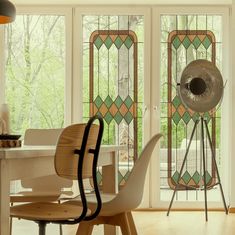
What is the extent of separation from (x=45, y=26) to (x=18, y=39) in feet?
1.07

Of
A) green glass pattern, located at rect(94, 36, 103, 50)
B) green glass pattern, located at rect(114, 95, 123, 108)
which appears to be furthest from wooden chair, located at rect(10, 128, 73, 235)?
green glass pattern, located at rect(94, 36, 103, 50)

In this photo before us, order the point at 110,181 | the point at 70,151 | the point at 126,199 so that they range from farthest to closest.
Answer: the point at 110,181, the point at 126,199, the point at 70,151

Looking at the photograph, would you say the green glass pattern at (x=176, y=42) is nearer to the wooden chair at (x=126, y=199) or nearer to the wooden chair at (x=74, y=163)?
the wooden chair at (x=126, y=199)

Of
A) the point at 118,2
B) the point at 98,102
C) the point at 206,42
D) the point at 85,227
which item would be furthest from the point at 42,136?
the point at 206,42

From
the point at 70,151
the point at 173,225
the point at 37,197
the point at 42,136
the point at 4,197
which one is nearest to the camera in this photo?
the point at 4,197

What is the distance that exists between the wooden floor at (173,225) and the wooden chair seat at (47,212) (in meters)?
1.97

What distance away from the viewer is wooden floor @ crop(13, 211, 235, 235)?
4.89 meters

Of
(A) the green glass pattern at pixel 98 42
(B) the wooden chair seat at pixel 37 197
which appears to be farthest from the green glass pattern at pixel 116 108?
(B) the wooden chair seat at pixel 37 197

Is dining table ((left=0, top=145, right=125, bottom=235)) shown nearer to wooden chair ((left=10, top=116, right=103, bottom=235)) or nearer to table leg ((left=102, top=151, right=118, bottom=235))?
wooden chair ((left=10, top=116, right=103, bottom=235))

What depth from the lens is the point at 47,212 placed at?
2.72 metres

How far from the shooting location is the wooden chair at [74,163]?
2494mm

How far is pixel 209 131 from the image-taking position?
20.6 ft

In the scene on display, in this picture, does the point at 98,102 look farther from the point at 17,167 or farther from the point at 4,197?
the point at 4,197

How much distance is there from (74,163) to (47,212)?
0.34m
